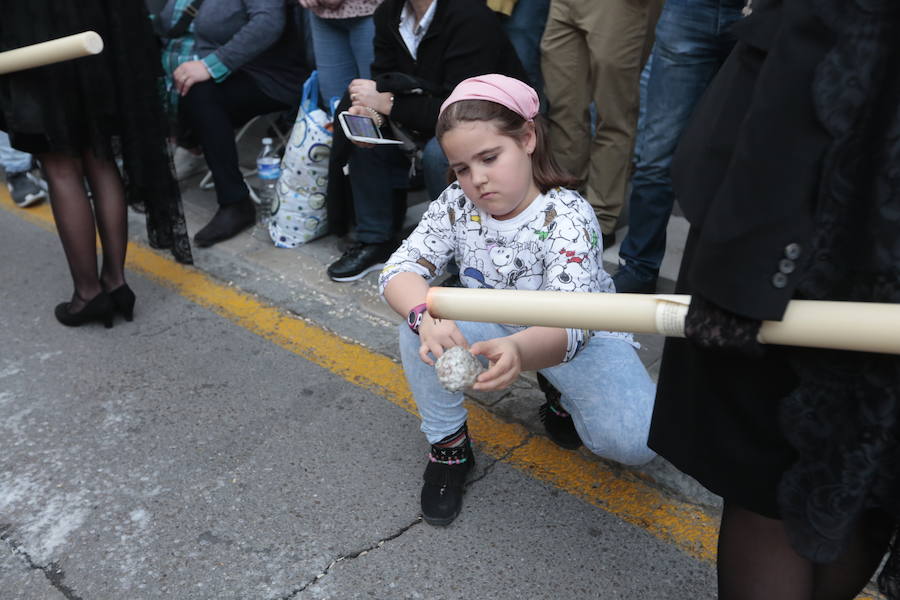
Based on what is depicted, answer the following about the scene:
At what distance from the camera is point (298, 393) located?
2.79m

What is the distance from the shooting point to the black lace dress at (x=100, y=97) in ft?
9.37

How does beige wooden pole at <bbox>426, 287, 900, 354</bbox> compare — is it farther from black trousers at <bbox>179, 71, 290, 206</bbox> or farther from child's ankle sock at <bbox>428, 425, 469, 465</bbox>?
black trousers at <bbox>179, 71, 290, 206</bbox>

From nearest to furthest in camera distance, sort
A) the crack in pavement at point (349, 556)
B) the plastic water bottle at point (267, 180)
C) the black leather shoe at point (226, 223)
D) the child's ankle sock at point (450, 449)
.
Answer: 1. the crack in pavement at point (349, 556)
2. the child's ankle sock at point (450, 449)
3. the black leather shoe at point (226, 223)
4. the plastic water bottle at point (267, 180)

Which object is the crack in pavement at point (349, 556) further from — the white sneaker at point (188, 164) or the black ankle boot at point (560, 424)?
the white sneaker at point (188, 164)

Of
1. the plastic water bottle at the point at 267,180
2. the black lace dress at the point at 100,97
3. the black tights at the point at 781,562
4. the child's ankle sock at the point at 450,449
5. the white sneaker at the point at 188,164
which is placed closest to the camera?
the black tights at the point at 781,562

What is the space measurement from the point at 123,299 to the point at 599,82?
206 cm

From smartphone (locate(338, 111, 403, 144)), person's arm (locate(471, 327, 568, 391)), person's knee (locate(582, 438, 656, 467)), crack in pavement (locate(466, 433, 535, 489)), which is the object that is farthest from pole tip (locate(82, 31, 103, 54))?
person's knee (locate(582, 438, 656, 467))

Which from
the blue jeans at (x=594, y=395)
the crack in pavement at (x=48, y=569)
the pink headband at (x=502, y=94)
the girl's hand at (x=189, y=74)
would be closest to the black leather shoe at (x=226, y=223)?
the girl's hand at (x=189, y=74)

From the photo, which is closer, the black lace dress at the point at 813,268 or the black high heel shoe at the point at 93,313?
the black lace dress at the point at 813,268

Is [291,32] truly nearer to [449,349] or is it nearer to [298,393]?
[298,393]

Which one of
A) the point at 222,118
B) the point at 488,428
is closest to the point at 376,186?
the point at 222,118

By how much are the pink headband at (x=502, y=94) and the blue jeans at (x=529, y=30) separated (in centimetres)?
156

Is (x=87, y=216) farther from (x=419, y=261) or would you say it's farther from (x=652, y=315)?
(x=652, y=315)

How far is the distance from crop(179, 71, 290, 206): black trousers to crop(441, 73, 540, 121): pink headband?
2297 mm
